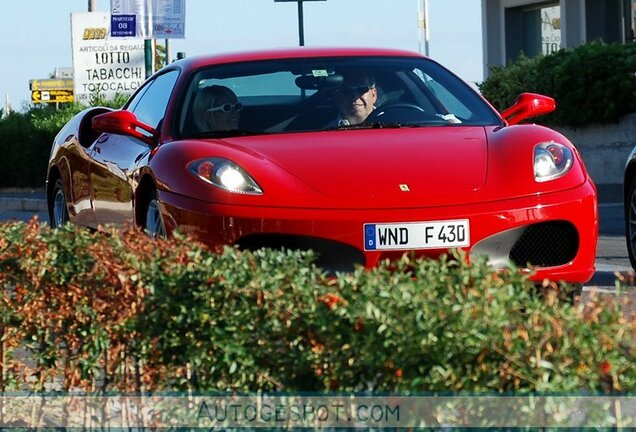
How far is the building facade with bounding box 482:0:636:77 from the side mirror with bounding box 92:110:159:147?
76.6 ft

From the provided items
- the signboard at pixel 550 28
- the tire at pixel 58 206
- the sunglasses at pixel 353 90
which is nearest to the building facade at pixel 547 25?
the signboard at pixel 550 28

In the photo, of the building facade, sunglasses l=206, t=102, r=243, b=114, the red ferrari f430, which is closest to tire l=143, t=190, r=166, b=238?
the red ferrari f430

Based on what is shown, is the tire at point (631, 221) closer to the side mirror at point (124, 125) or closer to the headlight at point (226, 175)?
the side mirror at point (124, 125)

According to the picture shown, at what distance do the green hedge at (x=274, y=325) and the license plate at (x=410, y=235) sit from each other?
6.05 feet

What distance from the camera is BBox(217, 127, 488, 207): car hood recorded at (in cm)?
642

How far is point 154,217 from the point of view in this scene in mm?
7285

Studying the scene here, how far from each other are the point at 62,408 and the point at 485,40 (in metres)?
33.0

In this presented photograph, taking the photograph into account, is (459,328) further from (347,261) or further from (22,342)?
(347,261)

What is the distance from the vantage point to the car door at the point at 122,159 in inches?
313

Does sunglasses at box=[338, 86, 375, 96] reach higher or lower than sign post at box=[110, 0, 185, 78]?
lower

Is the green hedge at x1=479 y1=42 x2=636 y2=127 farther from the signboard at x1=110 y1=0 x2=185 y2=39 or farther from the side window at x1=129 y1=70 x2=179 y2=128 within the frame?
the side window at x1=129 y1=70 x2=179 y2=128

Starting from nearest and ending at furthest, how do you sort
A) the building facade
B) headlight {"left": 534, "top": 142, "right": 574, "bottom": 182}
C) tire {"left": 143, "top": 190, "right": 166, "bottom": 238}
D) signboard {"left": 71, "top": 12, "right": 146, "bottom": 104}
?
headlight {"left": 534, "top": 142, "right": 574, "bottom": 182}, tire {"left": 143, "top": 190, "right": 166, "bottom": 238}, signboard {"left": 71, "top": 12, "right": 146, "bottom": 104}, the building facade

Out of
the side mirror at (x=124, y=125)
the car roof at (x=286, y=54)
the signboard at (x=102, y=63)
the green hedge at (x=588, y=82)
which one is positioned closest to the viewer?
the side mirror at (x=124, y=125)

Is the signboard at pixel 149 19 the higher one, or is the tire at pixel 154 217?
the signboard at pixel 149 19
